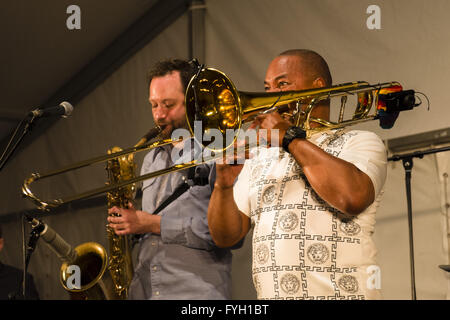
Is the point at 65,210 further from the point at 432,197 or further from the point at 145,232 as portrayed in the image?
the point at 432,197

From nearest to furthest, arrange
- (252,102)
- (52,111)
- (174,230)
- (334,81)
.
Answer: (252,102), (52,111), (174,230), (334,81)

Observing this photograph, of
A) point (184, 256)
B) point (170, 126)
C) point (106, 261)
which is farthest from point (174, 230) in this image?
point (106, 261)

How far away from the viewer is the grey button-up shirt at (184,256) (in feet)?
8.97

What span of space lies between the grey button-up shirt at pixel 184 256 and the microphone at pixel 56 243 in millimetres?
494

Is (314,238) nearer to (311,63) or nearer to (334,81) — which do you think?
(311,63)

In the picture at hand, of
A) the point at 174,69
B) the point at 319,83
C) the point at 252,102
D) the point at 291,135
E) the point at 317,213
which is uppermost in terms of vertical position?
the point at 174,69

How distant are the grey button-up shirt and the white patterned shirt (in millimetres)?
486

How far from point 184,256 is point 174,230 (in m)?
0.13

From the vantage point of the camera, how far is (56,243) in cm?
313

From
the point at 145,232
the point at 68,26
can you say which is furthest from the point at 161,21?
the point at 145,232

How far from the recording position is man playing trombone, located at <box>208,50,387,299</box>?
213cm

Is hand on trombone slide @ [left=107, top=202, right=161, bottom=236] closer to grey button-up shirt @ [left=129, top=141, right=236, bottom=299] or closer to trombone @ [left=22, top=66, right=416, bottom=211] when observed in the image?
grey button-up shirt @ [left=129, top=141, right=236, bottom=299]

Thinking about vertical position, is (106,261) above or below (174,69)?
below
